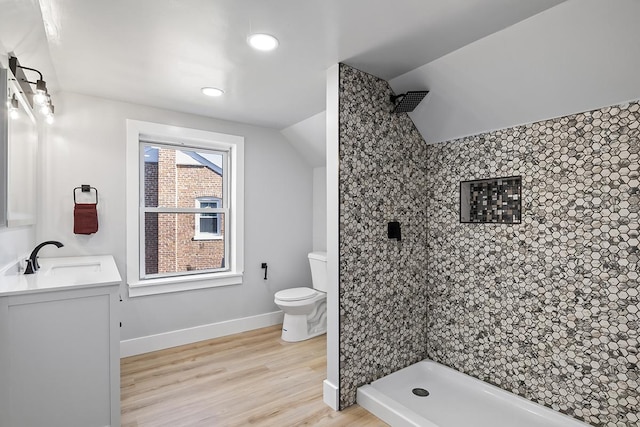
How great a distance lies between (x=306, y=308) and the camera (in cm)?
333

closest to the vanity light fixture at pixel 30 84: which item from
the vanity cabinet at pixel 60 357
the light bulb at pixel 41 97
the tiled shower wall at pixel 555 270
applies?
the light bulb at pixel 41 97

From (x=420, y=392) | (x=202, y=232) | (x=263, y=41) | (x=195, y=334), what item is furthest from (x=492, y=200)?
(x=195, y=334)

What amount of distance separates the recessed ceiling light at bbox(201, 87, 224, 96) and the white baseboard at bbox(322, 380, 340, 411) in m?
2.36

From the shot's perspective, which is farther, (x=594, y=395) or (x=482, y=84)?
(x=482, y=84)

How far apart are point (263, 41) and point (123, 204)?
197 cm

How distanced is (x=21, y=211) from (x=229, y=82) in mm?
1600

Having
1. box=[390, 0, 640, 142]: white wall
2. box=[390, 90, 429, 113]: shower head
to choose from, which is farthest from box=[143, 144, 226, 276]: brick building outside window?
box=[390, 0, 640, 142]: white wall

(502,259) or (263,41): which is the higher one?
(263,41)

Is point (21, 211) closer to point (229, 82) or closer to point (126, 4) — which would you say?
point (126, 4)

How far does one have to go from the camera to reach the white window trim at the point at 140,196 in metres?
2.96

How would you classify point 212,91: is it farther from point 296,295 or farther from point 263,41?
point 296,295

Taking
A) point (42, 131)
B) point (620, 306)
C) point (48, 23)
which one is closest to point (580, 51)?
point (620, 306)

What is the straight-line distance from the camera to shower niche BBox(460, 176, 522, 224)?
2.25 m

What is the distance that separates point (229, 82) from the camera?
2.53 m
